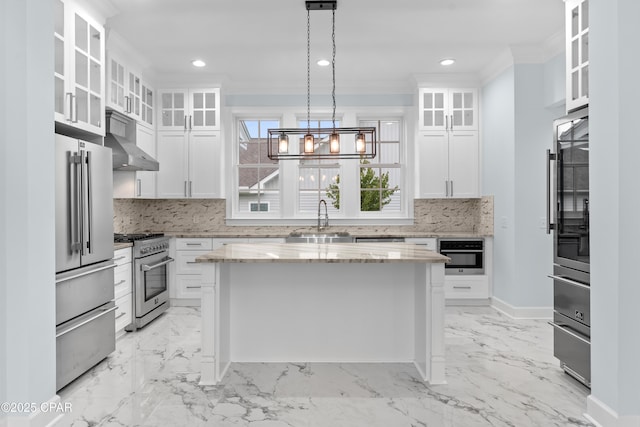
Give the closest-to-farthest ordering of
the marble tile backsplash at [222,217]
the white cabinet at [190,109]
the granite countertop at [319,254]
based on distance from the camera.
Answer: the granite countertop at [319,254]
the white cabinet at [190,109]
the marble tile backsplash at [222,217]

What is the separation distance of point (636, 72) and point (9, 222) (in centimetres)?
331

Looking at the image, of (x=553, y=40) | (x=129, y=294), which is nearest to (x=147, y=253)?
(x=129, y=294)

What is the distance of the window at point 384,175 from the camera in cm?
598

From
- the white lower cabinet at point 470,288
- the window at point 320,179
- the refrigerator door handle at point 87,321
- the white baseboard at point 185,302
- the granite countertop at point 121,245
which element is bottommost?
the white baseboard at point 185,302

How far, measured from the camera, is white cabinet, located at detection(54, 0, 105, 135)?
9.74ft

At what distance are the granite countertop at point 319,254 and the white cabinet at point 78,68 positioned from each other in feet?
4.80

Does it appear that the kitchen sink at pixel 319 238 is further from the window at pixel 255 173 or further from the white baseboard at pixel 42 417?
the white baseboard at pixel 42 417

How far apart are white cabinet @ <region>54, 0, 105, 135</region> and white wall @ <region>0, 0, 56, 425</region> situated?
78 centimetres

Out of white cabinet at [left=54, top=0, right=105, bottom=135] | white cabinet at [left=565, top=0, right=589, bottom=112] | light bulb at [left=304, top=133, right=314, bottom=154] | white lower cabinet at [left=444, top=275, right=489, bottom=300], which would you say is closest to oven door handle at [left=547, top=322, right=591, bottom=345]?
white cabinet at [left=565, top=0, right=589, bottom=112]

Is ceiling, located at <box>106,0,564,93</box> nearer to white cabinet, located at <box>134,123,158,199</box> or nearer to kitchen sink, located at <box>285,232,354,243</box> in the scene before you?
white cabinet, located at <box>134,123,158,199</box>

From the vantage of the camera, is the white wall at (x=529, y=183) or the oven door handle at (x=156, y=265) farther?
the white wall at (x=529, y=183)

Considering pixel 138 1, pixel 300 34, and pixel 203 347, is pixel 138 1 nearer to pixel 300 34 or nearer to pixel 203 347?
pixel 300 34

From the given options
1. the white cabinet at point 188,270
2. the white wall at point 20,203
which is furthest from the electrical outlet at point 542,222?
the white wall at point 20,203

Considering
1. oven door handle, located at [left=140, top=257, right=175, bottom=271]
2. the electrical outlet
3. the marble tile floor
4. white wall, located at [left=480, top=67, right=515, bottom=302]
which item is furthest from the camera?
white wall, located at [left=480, top=67, right=515, bottom=302]
